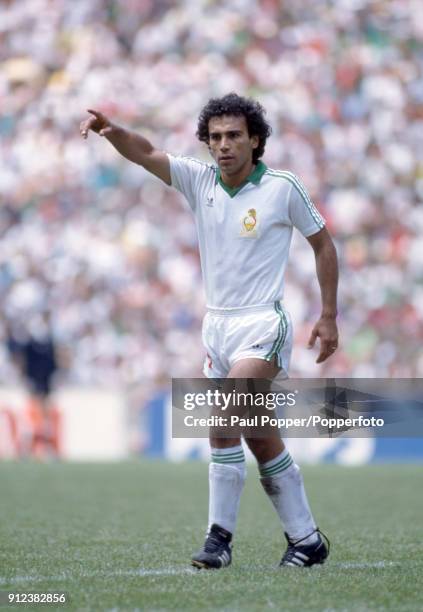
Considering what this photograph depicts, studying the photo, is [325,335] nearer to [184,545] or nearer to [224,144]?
[224,144]

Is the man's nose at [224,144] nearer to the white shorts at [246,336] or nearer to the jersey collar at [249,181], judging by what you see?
the jersey collar at [249,181]

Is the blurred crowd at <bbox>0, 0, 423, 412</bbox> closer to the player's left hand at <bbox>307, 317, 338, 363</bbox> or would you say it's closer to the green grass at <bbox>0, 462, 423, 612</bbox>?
the green grass at <bbox>0, 462, 423, 612</bbox>

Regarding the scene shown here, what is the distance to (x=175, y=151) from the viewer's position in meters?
16.4

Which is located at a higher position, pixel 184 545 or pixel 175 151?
pixel 175 151

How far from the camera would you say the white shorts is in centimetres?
500

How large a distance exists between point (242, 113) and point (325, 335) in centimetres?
101

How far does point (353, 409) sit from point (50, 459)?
9927 mm

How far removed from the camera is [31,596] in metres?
4.08

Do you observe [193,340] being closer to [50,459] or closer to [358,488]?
[50,459]

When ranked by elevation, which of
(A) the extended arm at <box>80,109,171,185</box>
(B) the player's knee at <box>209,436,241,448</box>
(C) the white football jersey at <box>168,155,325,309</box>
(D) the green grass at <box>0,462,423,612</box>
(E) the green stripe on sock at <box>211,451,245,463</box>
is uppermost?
(A) the extended arm at <box>80,109,171,185</box>

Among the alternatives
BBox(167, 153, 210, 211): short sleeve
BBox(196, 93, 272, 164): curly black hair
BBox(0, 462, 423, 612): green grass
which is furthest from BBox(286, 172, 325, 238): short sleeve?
BBox(0, 462, 423, 612): green grass

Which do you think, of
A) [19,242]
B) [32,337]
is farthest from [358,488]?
[19,242]

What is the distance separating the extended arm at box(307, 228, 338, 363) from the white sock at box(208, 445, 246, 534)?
1.78 feet

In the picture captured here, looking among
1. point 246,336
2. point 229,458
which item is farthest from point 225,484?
point 246,336
